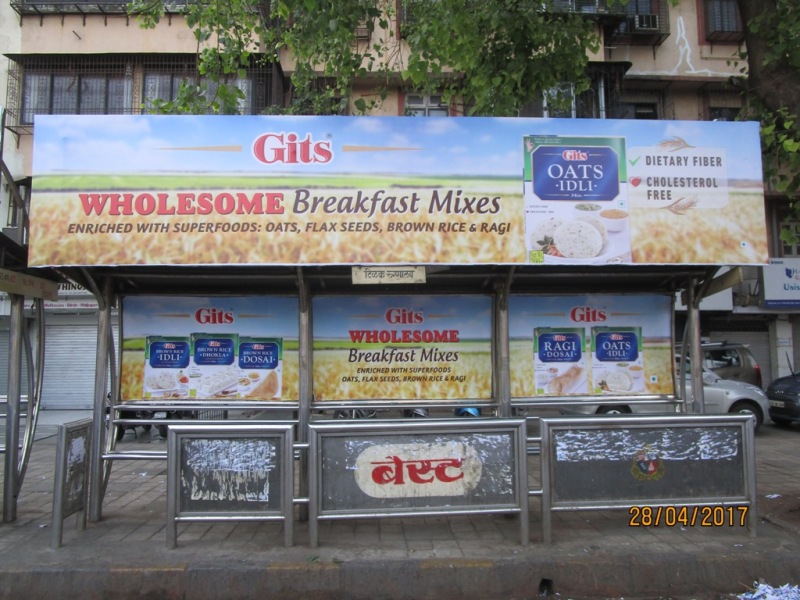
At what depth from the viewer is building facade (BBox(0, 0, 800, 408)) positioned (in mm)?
15289

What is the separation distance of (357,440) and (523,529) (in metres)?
1.50

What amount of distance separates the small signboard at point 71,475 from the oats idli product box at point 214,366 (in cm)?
99

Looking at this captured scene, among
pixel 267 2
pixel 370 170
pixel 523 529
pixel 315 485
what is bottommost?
pixel 523 529

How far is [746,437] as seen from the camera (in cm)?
491

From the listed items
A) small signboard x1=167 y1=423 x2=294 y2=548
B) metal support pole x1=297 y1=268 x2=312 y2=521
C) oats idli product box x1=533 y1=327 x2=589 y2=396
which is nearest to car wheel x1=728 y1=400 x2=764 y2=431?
oats idli product box x1=533 y1=327 x2=589 y2=396

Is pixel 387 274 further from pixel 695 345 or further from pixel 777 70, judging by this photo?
pixel 777 70

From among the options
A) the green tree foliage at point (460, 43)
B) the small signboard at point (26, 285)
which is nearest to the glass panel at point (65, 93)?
the green tree foliage at point (460, 43)

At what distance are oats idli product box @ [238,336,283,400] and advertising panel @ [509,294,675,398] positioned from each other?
2335mm

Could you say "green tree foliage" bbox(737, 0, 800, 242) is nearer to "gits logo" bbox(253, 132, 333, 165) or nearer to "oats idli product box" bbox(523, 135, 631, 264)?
"oats idli product box" bbox(523, 135, 631, 264)

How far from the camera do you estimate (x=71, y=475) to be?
4910mm

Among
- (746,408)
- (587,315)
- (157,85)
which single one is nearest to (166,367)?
(587,315)

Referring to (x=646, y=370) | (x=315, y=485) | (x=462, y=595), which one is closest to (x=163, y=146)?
(x=315, y=485)

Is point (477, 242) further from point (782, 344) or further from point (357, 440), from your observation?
point (782, 344)
